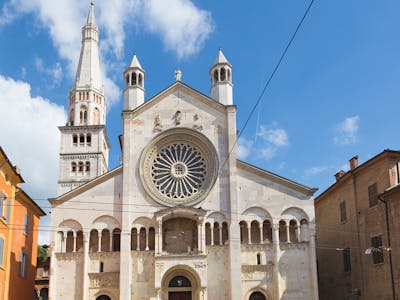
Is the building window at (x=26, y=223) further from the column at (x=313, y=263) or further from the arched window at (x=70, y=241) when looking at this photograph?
the column at (x=313, y=263)

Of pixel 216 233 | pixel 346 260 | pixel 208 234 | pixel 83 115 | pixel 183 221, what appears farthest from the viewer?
pixel 83 115

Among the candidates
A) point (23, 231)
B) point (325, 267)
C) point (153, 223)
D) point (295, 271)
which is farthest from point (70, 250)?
point (325, 267)

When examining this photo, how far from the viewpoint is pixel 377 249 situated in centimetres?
2977

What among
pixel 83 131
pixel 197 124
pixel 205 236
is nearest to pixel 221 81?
pixel 197 124

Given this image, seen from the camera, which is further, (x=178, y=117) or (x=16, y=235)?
(x=178, y=117)

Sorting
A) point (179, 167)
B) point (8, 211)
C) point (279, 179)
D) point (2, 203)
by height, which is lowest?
point (8, 211)

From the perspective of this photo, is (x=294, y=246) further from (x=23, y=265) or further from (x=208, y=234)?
(x=23, y=265)

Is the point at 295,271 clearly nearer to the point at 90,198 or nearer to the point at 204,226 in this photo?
the point at 204,226

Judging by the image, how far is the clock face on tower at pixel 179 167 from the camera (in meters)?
34.4

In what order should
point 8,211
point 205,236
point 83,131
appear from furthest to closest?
point 83,131, point 205,236, point 8,211

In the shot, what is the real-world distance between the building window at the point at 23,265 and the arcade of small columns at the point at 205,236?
235 centimetres

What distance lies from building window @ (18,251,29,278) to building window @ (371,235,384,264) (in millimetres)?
21267

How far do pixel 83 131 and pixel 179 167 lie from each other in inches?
1164

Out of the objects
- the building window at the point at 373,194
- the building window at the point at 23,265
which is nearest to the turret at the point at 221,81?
the building window at the point at 373,194
